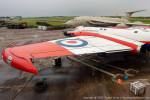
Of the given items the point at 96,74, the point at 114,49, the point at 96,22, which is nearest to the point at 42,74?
the point at 96,74

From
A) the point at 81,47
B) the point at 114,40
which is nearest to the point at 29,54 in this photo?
the point at 81,47

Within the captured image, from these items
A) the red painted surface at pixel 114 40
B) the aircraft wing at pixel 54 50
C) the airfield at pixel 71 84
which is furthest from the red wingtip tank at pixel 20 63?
Result: the red painted surface at pixel 114 40

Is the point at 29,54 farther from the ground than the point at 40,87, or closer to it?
farther from the ground

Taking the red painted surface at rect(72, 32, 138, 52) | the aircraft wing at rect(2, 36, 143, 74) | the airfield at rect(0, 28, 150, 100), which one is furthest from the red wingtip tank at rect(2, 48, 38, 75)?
the red painted surface at rect(72, 32, 138, 52)

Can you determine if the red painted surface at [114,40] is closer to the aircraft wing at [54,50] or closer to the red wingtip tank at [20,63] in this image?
the aircraft wing at [54,50]

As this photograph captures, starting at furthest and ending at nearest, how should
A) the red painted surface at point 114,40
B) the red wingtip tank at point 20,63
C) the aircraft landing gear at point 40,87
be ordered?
the red painted surface at point 114,40 < the aircraft landing gear at point 40,87 < the red wingtip tank at point 20,63

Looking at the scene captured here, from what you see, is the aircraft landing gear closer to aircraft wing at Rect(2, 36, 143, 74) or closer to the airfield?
the airfield

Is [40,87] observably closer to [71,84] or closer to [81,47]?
[71,84]

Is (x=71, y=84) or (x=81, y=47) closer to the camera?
(x=71, y=84)

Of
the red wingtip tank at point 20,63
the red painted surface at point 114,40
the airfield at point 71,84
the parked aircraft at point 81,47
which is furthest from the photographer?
the red painted surface at point 114,40
